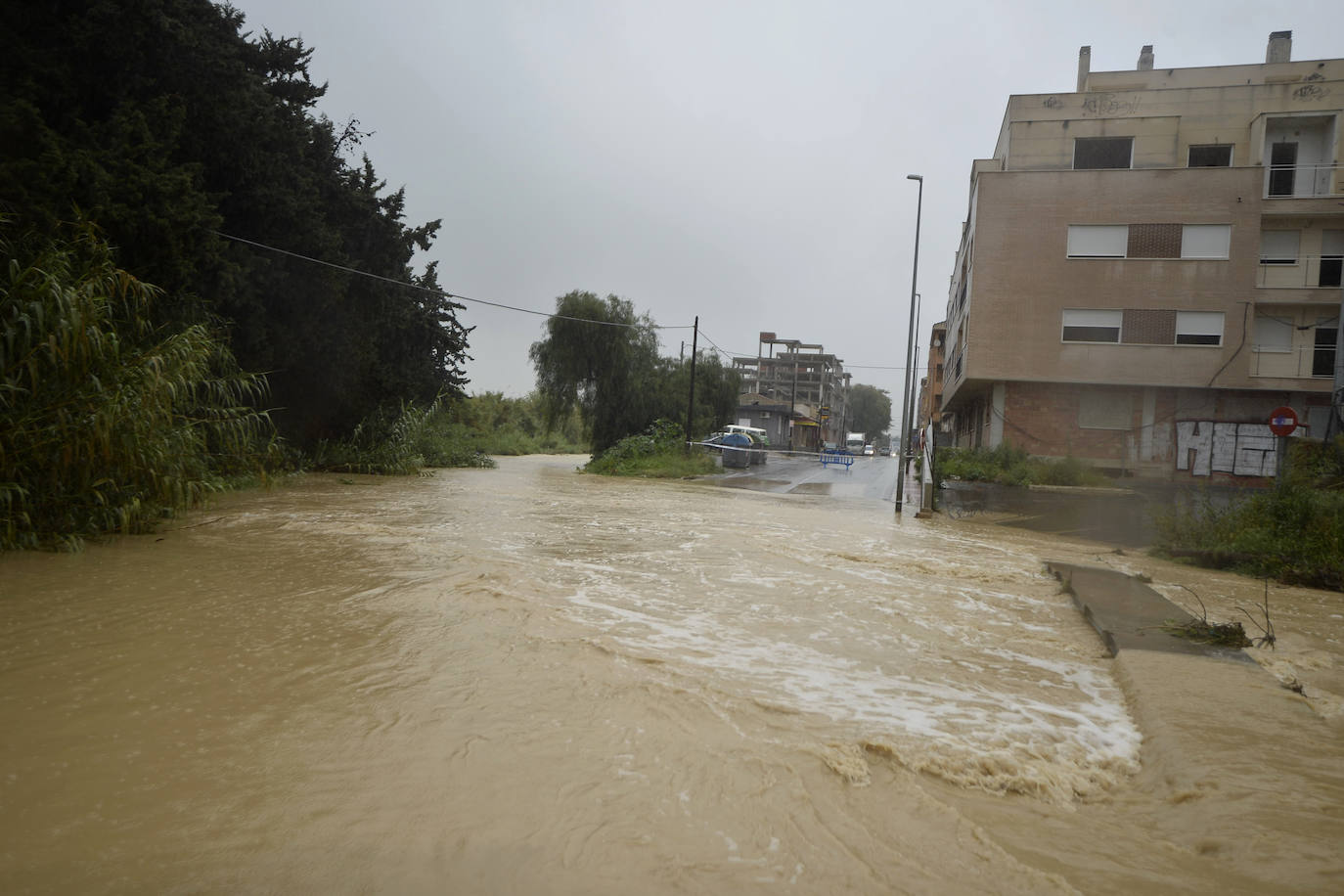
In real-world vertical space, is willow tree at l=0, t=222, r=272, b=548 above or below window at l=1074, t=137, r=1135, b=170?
below

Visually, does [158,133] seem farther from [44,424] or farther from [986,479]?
[986,479]

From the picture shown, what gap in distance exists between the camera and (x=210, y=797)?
10.6ft

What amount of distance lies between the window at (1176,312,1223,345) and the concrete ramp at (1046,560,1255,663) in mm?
19862

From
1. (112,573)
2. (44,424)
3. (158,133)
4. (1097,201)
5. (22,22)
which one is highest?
(1097,201)

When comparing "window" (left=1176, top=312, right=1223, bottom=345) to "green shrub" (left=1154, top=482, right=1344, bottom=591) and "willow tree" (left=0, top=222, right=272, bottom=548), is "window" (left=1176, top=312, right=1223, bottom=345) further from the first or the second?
"willow tree" (left=0, top=222, right=272, bottom=548)

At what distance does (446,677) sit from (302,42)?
827 inches

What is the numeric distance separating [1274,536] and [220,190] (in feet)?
62.3

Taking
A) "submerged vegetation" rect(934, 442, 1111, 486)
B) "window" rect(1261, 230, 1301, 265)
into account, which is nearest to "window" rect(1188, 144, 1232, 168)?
"window" rect(1261, 230, 1301, 265)

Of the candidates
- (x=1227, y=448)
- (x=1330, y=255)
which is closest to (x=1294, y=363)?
(x=1227, y=448)

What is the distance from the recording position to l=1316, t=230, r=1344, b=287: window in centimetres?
2544

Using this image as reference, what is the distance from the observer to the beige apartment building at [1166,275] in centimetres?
2520

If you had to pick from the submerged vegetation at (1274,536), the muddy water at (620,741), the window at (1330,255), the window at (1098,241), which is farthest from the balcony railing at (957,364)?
the muddy water at (620,741)

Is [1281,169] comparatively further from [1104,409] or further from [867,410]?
[867,410]

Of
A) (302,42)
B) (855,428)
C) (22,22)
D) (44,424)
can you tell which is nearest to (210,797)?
(44,424)
